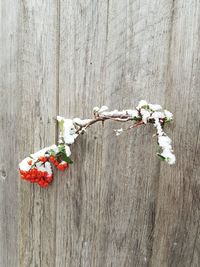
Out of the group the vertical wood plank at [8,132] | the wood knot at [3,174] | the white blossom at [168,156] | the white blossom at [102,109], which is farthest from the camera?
the wood knot at [3,174]

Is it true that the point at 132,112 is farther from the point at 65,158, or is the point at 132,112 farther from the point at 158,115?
the point at 65,158

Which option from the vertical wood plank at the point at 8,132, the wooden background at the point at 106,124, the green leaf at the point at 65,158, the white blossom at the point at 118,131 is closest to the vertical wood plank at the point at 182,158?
the wooden background at the point at 106,124

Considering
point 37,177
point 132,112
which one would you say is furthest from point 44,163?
point 132,112

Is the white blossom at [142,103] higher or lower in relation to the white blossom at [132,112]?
higher

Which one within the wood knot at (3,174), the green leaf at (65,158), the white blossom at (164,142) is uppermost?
the white blossom at (164,142)

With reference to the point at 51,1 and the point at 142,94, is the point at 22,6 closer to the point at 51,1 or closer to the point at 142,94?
the point at 51,1

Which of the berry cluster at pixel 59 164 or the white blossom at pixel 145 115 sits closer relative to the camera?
the white blossom at pixel 145 115

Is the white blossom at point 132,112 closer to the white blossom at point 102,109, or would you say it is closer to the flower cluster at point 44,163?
the white blossom at point 102,109

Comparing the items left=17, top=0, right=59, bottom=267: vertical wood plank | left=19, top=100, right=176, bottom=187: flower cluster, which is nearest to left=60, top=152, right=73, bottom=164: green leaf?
left=19, top=100, right=176, bottom=187: flower cluster
